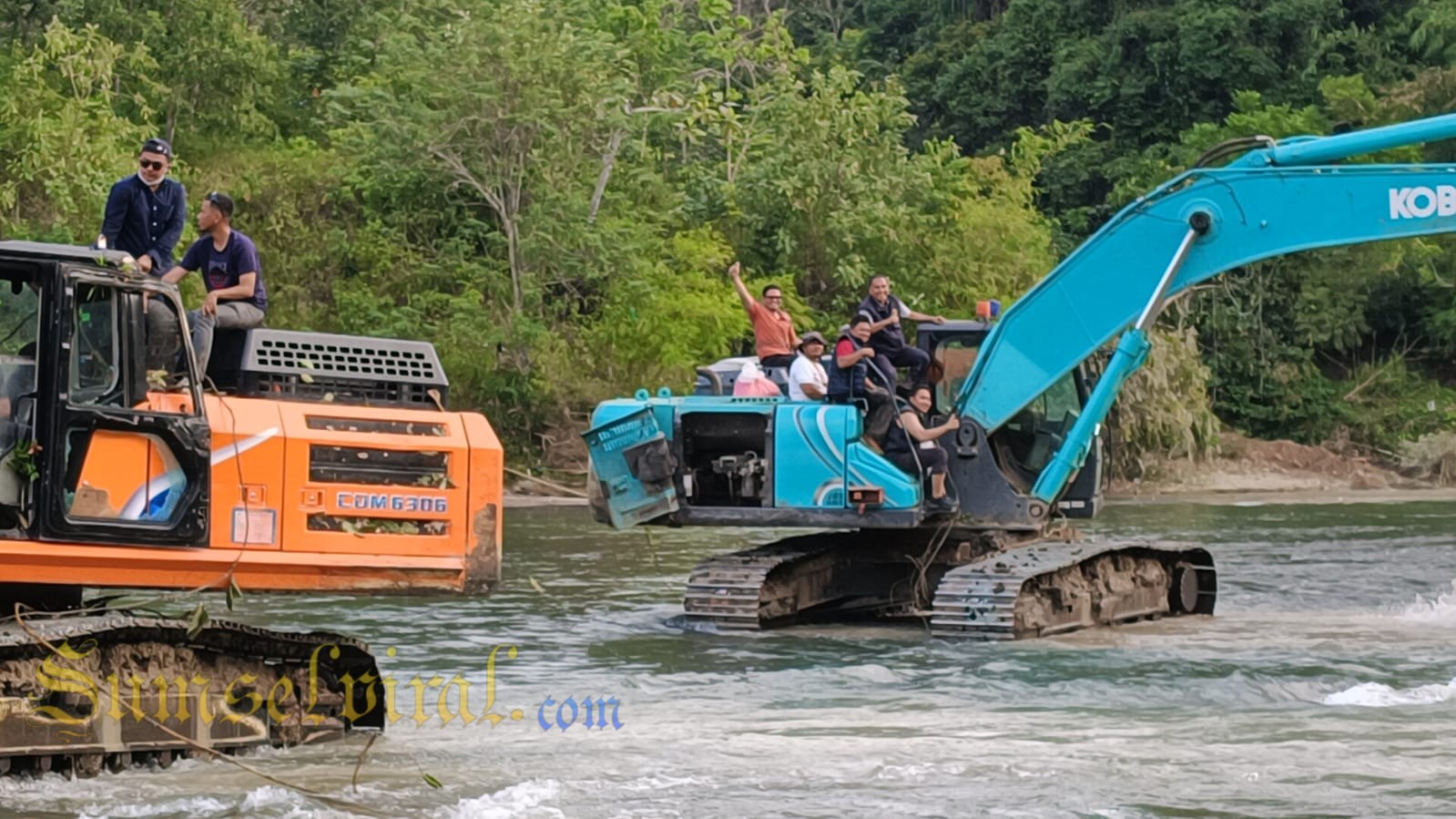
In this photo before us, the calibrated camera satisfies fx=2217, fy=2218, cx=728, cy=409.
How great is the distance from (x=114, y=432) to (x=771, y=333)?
949cm

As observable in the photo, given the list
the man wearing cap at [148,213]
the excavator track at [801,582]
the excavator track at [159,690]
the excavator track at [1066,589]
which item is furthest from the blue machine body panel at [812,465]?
the man wearing cap at [148,213]

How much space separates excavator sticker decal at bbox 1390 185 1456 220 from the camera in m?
17.1

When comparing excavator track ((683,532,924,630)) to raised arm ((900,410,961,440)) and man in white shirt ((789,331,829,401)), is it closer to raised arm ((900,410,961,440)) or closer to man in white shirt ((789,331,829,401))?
raised arm ((900,410,961,440))

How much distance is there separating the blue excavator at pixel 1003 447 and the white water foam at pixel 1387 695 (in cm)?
307

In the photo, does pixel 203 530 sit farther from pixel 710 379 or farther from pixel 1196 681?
pixel 710 379

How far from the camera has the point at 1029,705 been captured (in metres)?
14.8

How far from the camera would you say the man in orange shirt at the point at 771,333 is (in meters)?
19.6

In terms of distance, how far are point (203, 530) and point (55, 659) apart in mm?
969

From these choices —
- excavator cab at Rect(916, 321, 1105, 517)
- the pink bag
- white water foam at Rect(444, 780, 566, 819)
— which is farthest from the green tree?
white water foam at Rect(444, 780, 566, 819)

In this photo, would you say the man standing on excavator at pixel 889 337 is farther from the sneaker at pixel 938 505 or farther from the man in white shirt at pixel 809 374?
the sneaker at pixel 938 505

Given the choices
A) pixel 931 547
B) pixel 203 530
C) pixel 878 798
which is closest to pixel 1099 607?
pixel 931 547

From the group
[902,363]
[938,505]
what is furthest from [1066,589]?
[902,363]

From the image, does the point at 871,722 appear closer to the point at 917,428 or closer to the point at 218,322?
the point at 917,428

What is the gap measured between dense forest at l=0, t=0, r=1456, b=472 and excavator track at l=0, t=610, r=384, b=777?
2592cm
